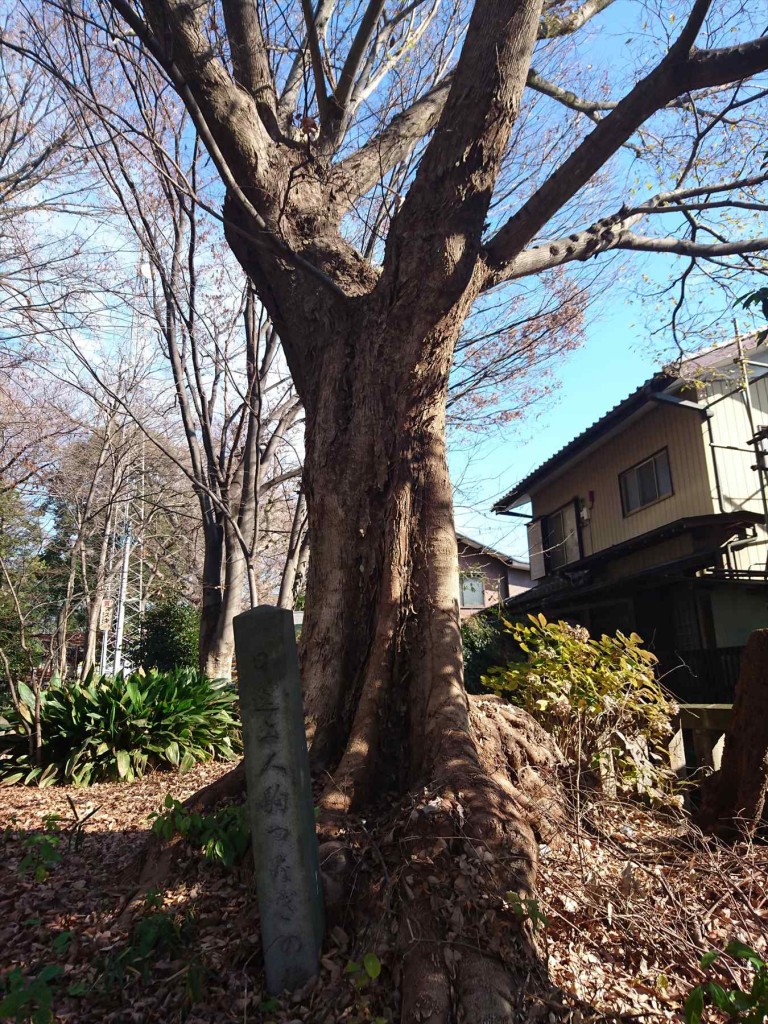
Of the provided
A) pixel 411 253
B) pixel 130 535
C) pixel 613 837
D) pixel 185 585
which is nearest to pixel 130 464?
pixel 130 535

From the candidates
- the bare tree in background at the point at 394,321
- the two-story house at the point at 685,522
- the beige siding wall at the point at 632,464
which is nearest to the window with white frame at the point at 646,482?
the two-story house at the point at 685,522

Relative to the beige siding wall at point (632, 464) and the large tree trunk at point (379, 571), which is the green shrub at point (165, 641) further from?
the large tree trunk at point (379, 571)

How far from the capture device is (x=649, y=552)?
1495 centimetres

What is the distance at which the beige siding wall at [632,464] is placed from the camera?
1395cm

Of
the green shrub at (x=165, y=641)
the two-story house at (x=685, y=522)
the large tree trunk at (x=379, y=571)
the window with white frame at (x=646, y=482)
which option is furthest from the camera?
the green shrub at (x=165, y=641)

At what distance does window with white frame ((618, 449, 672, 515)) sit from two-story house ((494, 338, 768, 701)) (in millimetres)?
24

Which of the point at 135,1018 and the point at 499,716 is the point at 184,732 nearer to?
the point at 499,716

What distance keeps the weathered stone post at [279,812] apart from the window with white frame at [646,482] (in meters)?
13.6

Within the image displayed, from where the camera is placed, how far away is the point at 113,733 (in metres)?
7.80

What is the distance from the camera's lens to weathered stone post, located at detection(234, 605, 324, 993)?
2797 millimetres

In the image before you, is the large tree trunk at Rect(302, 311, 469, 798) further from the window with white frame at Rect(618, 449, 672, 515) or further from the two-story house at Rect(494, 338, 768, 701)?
the window with white frame at Rect(618, 449, 672, 515)

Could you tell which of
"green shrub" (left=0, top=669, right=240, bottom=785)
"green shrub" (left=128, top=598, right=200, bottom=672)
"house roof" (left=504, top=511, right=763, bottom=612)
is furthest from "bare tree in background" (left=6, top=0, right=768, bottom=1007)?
"green shrub" (left=128, top=598, right=200, bottom=672)

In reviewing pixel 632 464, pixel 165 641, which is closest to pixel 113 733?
pixel 165 641

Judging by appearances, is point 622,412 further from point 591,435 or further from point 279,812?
point 279,812
